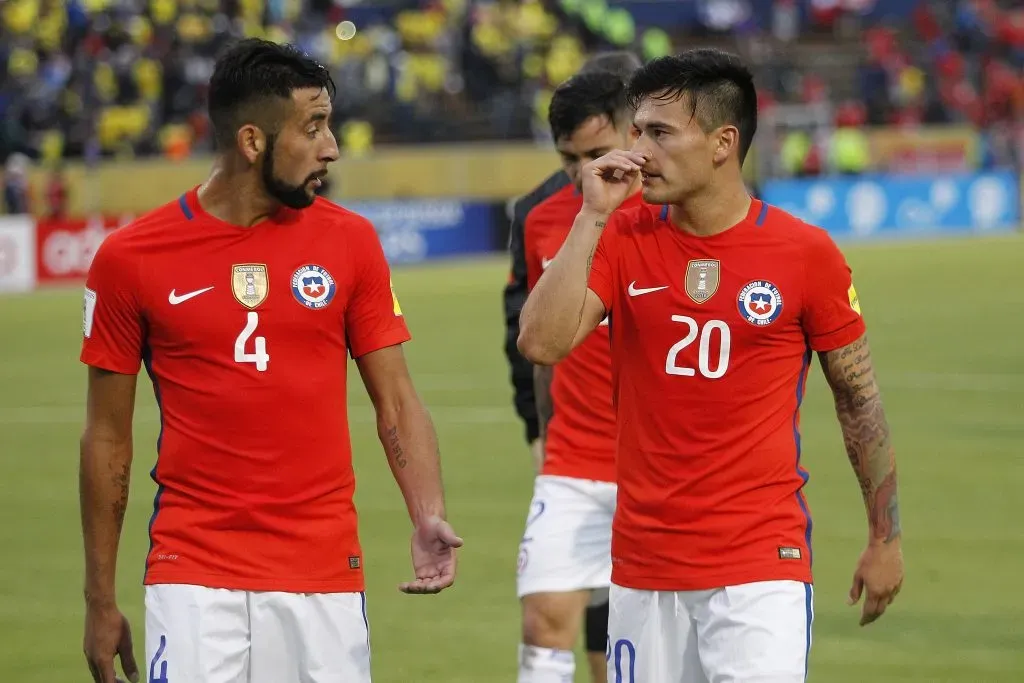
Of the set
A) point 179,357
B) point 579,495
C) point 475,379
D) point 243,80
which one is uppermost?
point 243,80

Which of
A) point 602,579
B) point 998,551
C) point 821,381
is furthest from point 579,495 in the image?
point 821,381

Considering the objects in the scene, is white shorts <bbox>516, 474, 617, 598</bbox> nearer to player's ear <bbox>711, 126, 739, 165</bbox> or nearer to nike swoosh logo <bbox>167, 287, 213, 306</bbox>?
player's ear <bbox>711, 126, 739, 165</bbox>

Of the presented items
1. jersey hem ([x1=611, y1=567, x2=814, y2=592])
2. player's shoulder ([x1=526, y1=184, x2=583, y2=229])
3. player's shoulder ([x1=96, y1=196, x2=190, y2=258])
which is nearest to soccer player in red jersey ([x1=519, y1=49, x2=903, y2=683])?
jersey hem ([x1=611, y1=567, x2=814, y2=592])

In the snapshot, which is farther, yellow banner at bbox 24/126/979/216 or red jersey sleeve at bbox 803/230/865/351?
yellow banner at bbox 24/126/979/216

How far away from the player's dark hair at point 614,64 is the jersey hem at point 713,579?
2.38 metres

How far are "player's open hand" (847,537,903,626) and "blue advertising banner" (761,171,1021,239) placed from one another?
32.2 meters

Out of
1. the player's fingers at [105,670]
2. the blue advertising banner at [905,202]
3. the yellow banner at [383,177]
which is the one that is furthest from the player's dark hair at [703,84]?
the blue advertising banner at [905,202]

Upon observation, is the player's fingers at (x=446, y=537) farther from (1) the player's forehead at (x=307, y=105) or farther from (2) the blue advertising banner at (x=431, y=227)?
(2) the blue advertising banner at (x=431, y=227)

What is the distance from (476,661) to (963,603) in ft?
8.40

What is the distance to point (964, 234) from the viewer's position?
3612 cm

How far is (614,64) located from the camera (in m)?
6.80

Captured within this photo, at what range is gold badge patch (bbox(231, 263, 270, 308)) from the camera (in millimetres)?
4574

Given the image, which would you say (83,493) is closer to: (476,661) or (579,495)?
(579,495)

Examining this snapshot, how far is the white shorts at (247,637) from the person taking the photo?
4.46m
